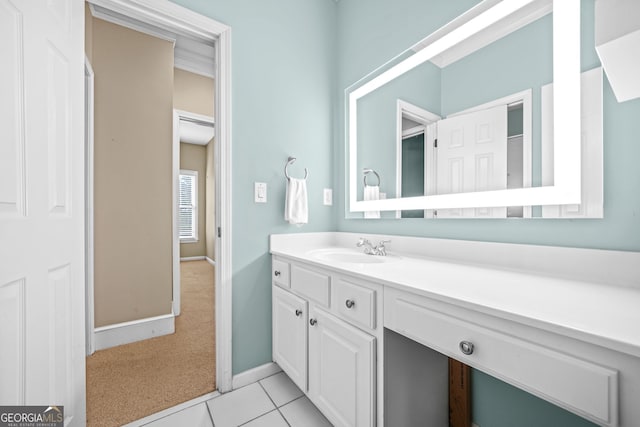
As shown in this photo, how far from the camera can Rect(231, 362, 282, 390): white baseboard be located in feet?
4.95

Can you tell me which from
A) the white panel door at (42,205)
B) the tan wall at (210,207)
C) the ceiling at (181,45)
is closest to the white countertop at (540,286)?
the white panel door at (42,205)

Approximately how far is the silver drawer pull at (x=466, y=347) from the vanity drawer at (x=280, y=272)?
3.09 ft

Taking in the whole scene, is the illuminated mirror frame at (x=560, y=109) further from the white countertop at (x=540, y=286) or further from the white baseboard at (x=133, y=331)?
the white baseboard at (x=133, y=331)

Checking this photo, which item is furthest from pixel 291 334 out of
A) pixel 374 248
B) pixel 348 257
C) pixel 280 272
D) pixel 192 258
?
pixel 192 258

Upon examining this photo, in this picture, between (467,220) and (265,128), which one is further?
(265,128)

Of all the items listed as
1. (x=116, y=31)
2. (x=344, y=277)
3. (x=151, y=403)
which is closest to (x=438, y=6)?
(x=344, y=277)

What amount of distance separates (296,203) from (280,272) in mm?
448

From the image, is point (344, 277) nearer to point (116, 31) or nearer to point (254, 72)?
point (254, 72)

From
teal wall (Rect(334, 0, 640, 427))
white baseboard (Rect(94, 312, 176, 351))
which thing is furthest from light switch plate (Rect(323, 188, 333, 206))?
white baseboard (Rect(94, 312, 176, 351))

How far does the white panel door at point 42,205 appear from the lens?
733 millimetres

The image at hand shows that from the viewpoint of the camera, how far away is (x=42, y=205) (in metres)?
0.86

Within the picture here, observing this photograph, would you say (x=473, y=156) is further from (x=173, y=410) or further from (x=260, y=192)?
(x=173, y=410)

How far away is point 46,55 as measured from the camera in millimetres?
888

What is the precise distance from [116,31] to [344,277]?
263cm
